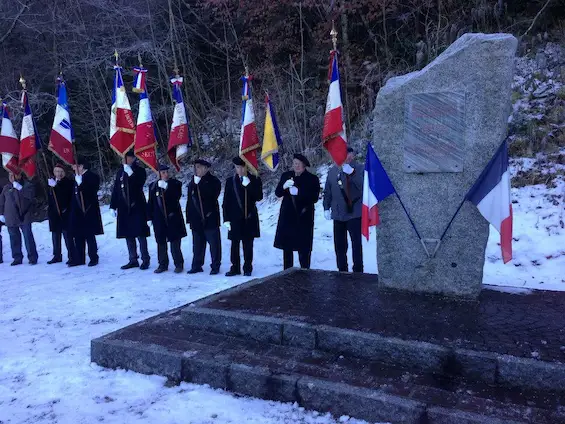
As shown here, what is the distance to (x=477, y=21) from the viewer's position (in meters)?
12.0

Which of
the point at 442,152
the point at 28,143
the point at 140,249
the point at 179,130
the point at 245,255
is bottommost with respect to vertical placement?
the point at 245,255

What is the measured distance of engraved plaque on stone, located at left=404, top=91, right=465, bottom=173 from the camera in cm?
462

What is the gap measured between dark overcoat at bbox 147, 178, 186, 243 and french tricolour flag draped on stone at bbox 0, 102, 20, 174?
3.57 m

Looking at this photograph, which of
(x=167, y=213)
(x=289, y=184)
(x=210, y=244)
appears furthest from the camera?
(x=167, y=213)

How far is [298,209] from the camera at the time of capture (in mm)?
6891

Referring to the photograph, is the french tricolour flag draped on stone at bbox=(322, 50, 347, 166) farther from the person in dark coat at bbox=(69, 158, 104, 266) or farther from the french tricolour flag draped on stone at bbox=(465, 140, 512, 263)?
the person in dark coat at bbox=(69, 158, 104, 266)

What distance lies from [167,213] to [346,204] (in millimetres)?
2946

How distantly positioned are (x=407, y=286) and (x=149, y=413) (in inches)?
109

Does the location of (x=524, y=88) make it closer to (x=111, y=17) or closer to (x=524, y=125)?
(x=524, y=125)

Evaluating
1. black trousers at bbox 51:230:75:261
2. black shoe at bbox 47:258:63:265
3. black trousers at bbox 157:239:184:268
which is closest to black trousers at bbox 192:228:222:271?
black trousers at bbox 157:239:184:268

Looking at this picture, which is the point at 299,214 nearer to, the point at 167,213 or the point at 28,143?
the point at 167,213

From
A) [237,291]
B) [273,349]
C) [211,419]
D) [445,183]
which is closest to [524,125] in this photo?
[445,183]

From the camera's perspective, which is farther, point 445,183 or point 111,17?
point 111,17

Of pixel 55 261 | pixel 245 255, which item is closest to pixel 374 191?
pixel 245 255
